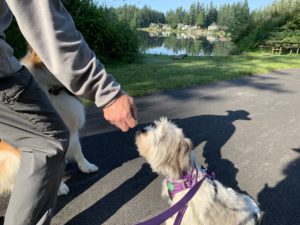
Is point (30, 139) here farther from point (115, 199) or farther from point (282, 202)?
point (282, 202)

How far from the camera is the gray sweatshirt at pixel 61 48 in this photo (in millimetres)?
1667

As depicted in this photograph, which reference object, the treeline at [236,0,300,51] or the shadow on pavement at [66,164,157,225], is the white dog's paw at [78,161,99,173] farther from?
the treeline at [236,0,300,51]

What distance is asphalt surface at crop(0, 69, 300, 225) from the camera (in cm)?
354

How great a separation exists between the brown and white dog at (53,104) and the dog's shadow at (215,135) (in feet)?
5.67

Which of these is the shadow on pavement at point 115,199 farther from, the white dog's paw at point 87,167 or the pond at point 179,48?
the pond at point 179,48

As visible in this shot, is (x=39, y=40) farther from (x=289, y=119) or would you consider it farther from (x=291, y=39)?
(x=291, y=39)

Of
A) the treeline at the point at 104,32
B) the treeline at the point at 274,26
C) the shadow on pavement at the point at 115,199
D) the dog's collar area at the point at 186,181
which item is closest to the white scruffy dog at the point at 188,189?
the dog's collar area at the point at 186,181

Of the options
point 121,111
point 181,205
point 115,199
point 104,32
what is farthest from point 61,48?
point 104,32

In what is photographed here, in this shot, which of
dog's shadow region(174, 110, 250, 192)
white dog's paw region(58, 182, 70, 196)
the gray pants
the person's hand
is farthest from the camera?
dog's shadow region(174, 110, 250, 192)

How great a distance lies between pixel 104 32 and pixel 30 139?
11.6 m

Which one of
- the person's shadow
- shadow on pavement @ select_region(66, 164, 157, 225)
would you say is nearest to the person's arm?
shadow on pavement @ select_region(66, 164, 157, 225)

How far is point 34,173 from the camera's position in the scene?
2.06m

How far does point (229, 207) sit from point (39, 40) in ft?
6.38

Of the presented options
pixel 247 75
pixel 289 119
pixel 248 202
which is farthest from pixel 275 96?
pixel 248 202
